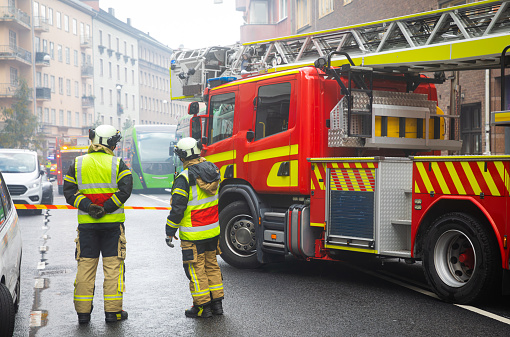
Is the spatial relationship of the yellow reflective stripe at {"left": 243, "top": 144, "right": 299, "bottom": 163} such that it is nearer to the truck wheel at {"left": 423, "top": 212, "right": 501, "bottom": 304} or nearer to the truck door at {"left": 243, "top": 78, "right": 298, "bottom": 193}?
the truck door at {"left": 243, "top": 78, "right": 298, "bottom": 193}

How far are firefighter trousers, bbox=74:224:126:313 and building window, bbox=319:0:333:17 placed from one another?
2791 cm

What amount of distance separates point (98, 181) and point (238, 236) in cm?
331

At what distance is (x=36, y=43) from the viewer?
66938 mm

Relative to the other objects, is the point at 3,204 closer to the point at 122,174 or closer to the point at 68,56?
the point at 122,174

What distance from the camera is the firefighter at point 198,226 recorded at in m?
6.85

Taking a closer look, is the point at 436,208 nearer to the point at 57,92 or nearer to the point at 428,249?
the point at 428,249

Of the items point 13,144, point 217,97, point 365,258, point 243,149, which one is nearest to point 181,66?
point 217,97

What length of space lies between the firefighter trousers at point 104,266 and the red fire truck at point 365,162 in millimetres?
2710

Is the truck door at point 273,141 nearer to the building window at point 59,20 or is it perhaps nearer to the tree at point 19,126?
the tree at point 19,126

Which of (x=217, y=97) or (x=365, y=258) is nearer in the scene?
(x=365, y=258)

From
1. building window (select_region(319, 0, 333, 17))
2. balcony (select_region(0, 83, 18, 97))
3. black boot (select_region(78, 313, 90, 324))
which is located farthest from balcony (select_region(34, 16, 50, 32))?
black boot (select_region(78, 313, 90, 324))

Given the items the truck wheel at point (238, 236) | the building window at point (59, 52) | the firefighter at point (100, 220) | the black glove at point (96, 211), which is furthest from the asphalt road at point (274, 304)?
the building window at point (59, 52)

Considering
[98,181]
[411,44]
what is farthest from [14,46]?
[98,181]

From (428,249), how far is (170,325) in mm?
2791
